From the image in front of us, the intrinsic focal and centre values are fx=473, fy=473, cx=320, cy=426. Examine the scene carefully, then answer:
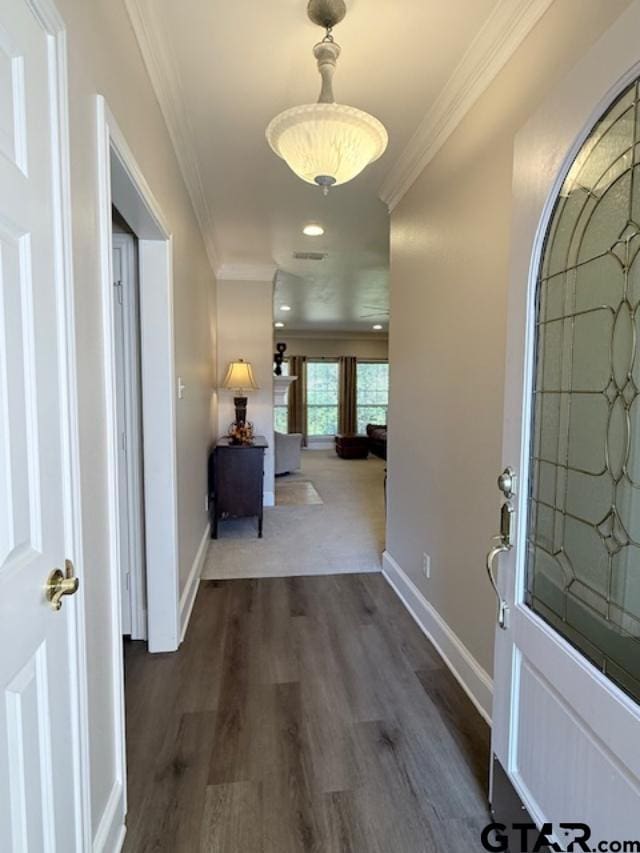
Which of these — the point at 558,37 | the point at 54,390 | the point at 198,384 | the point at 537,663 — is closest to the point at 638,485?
the point at 537,663

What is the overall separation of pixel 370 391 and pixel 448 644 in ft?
28.7

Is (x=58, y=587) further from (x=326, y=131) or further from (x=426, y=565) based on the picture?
(x=426, y=565)

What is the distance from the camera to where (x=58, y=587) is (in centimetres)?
95

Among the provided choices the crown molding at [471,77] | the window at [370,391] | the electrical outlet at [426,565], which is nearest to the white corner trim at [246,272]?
the crown molding at [471,77]

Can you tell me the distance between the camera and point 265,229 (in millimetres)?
3809

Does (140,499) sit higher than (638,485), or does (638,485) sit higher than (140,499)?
(638,485)

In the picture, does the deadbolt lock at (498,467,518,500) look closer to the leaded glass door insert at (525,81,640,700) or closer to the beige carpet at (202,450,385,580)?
the leaded glass door insert at (525,81,640,700)

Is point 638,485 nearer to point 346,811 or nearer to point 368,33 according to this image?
point 346,811

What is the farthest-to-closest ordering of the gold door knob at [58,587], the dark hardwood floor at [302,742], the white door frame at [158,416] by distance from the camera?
the white door frame at [158,416] < the dark hardwood floor at [302,742] < the gold door knob at [58,587]

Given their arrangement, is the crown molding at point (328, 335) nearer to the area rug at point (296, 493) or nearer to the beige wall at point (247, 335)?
the area rug at point (296, 493)

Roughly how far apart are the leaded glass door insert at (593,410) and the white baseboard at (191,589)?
74.4 inches

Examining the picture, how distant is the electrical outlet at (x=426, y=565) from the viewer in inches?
99.2

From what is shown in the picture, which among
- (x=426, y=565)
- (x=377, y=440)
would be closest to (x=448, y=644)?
(x=426, y=565)

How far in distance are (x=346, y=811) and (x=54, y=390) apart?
150cm
